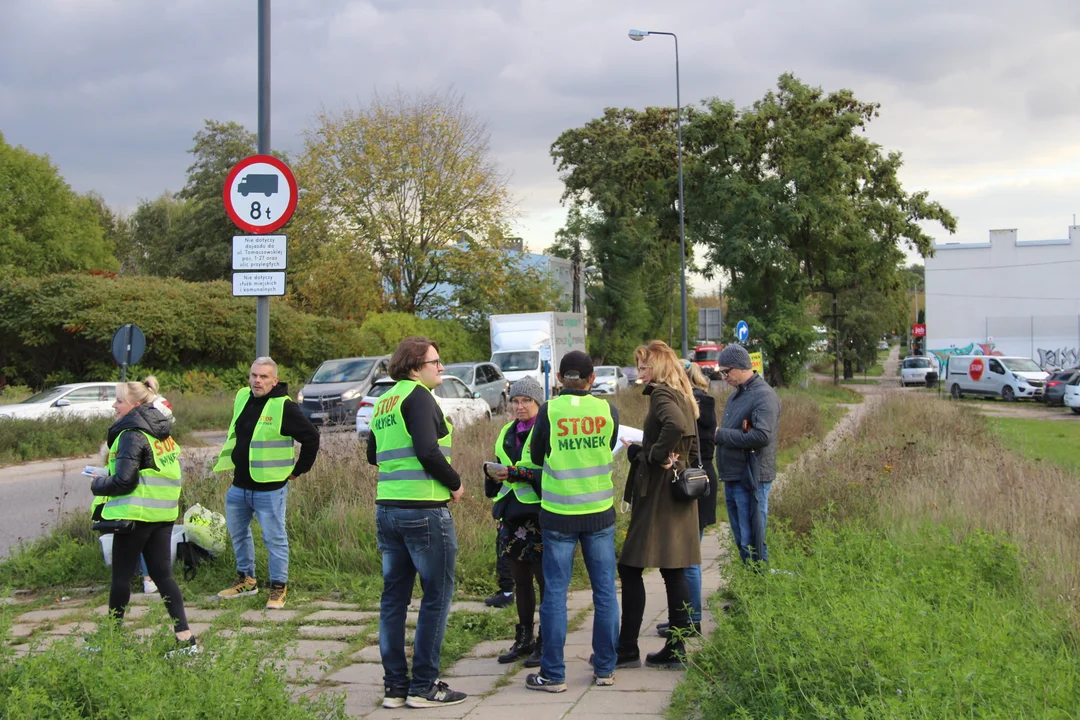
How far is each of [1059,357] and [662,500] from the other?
6032 cm

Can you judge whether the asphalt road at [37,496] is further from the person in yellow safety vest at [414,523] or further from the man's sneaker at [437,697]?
the man's sneaker at [437,697]

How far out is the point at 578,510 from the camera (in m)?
5.21

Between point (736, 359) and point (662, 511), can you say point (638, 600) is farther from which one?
point (736, 359)

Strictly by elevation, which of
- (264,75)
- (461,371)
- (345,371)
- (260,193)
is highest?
(264,75)

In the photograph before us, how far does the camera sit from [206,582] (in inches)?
303

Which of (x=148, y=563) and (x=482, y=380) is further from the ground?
(x=482, y=380)

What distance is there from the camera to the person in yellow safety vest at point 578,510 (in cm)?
520

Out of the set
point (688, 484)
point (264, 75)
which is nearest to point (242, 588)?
point (688, 484)

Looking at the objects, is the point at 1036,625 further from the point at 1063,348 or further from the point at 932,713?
the point at 1063,348

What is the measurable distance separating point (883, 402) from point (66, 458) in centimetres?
1600

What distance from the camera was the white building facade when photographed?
62.9 metres

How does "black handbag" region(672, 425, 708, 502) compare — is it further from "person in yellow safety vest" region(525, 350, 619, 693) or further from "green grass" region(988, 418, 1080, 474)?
"green grass" region(988, 418, 1080, 474)

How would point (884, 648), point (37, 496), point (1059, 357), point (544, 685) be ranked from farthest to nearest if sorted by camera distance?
point (1059, 357) < point (37, 496) < point (544, 685) < point (884, 648)

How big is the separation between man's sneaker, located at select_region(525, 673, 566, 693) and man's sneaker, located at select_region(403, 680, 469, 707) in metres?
0.37
